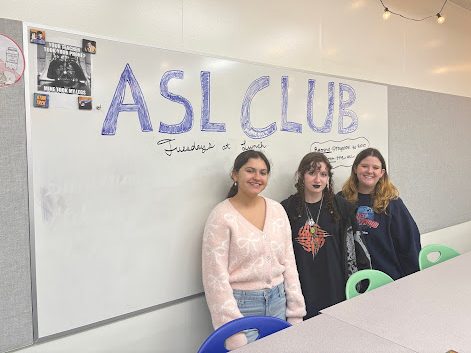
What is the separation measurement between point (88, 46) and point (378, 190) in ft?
5.93

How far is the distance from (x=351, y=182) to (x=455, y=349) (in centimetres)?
140

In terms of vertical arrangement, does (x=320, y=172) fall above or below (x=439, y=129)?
below

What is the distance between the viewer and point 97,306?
1.58 metres

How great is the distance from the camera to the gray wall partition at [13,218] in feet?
4.39

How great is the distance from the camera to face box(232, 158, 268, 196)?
181cm

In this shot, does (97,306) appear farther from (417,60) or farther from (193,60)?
(417,60)

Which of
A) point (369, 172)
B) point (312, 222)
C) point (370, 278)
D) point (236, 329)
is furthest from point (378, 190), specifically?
point (236, 329)

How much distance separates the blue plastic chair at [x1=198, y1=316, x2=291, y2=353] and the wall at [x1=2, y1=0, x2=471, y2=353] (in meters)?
0.67

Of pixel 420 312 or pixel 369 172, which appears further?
pixel 369 172

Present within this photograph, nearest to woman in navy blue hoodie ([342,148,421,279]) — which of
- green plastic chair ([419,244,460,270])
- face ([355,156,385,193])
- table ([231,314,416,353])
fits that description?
face ([355,156,385,193])

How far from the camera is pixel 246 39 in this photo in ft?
6.68

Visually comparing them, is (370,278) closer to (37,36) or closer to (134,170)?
(134,170)

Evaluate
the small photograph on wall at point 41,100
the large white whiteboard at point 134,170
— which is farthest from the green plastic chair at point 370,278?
the small photograph on wall at point 41,100

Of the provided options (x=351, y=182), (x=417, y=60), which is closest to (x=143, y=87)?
(x=351, y=182)
